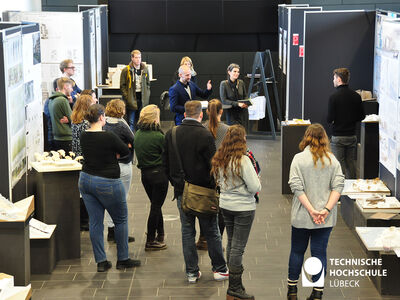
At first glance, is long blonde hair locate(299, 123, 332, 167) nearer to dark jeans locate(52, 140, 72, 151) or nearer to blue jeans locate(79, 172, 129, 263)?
blue jeans locate(79, 172, 129, 263)

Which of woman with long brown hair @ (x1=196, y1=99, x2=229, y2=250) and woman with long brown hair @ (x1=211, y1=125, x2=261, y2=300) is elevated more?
woman with long brown hair @ (x1=196, y1=99, x2=229, y2=250)

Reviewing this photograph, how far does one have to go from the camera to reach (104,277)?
20.5ft

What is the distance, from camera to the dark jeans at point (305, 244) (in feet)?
17.6

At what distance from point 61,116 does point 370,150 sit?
350 centimetres

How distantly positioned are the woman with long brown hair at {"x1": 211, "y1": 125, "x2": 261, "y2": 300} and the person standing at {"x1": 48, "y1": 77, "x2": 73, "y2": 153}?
9.81ft

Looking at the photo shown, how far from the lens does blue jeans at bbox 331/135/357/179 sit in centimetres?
836

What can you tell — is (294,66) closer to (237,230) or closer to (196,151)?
(196,151)

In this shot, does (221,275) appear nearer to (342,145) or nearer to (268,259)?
(268,259)

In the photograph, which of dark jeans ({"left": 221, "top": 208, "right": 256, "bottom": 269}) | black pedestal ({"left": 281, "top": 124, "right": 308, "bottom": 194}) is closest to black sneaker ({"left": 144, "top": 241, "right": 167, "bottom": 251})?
dark jeans ({"left": 221, "top": 208, "right": 256, "bottom": 269})

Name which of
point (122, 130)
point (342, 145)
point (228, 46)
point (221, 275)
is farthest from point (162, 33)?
point (221, 275)

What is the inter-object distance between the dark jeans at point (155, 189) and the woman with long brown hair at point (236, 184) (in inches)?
49.5

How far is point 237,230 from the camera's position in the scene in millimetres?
5469

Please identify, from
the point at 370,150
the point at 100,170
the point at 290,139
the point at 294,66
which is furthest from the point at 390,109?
the point at 294,66

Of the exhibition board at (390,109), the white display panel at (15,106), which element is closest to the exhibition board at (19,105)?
the white display panel at (15,106)
